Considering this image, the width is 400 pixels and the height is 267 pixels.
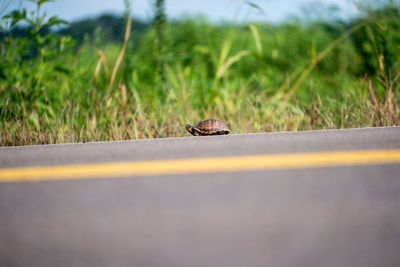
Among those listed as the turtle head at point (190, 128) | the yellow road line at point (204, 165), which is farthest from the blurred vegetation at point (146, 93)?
the yellow road line at point (204, 165)

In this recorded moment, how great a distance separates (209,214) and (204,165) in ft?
1.45

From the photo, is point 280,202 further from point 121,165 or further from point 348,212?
point 121,165

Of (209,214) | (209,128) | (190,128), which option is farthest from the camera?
(190,128)

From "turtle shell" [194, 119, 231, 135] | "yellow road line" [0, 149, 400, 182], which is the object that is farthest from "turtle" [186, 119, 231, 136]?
"yellow road line" [0, 149, 400, 182]

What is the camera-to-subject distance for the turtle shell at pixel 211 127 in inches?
114

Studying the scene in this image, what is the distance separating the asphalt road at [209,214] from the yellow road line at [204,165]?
4 cm

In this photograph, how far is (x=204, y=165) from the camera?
2064 mm

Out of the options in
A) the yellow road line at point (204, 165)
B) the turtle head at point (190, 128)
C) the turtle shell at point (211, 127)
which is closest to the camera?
the yellow road line at point (204, 165)

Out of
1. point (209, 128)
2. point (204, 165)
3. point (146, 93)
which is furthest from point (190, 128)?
point (146, 93)

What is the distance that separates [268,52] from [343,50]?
5.81 feet

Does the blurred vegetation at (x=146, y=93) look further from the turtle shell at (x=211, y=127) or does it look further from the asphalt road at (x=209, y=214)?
the asphalt road at (x=209, y=214)

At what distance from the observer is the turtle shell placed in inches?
114

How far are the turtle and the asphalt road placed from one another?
2.17ft

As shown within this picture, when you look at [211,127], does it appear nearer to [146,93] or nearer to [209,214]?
[209,214]
